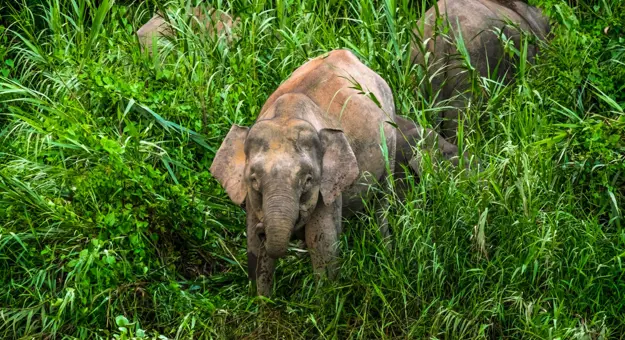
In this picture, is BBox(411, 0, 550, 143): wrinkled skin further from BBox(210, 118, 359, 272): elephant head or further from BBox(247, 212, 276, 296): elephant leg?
BBox(247, 212, 276, 296): elephant leg

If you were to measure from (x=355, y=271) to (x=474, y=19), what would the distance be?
2851 mm

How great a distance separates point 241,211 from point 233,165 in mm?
886

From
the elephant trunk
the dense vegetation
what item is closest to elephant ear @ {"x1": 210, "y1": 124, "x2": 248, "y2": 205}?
the elephant trunk

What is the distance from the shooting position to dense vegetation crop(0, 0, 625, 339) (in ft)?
23.2

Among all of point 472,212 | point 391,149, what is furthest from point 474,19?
point 472,212

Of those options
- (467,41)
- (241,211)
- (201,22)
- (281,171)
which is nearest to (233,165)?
(281,171)

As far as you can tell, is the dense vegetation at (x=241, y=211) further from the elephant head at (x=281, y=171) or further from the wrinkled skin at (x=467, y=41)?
the elephant head at (x=281, y=171)

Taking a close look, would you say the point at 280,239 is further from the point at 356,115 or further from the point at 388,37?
the point at 388,37

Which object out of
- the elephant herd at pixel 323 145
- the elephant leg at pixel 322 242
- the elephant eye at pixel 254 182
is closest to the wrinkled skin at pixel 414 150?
the elephant herd at pixel 323 145

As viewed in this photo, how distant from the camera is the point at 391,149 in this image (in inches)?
316

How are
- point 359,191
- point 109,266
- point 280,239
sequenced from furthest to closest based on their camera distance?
1. point 359,191
2. point 109,266
3. point 280,239

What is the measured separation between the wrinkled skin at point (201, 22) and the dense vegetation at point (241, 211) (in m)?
0.12

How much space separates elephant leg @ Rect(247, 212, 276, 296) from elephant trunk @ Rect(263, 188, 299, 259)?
36cm

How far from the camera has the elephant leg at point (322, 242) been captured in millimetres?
7238
